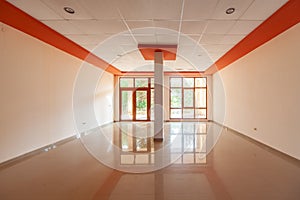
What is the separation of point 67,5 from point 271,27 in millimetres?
4564

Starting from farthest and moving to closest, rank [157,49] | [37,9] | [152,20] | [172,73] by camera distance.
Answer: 1. [172,73]
2. [157,49]
3. [152,20]
4. [37,9]

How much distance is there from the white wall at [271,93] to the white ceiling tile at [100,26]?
4083mm

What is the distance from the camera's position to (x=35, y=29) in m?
5.25

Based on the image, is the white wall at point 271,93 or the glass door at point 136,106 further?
the glass door at point 136,106

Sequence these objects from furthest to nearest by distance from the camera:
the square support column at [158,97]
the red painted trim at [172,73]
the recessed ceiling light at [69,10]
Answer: the red painted trim at [172,73]
the square support column at [158,97]
the recessed ceiling light at [69,10]

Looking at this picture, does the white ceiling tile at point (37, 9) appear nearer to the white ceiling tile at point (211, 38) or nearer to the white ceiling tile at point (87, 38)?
the white ceiling tile at point (87, 38)

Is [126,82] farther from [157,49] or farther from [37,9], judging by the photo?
[37,9]

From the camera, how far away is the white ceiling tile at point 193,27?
5.12 metres

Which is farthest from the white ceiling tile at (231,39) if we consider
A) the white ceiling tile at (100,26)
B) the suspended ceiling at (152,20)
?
the white ceiling tile at (100,26)

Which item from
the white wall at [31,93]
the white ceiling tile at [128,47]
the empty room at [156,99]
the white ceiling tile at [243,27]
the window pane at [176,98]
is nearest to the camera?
the empty room at [156,99]

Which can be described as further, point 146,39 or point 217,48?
point 217,48

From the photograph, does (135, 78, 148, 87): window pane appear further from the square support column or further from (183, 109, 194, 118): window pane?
the square support column

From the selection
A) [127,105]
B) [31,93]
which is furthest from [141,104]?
[31,93]

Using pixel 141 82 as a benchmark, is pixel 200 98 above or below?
below
